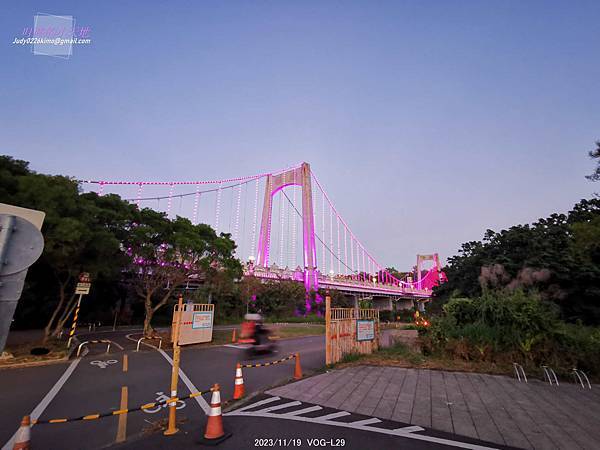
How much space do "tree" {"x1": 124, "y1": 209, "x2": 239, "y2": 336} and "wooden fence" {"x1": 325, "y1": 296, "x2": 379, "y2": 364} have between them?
30.3ft

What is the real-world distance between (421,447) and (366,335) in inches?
273

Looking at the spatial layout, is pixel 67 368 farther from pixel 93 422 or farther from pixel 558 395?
pixel 558 395

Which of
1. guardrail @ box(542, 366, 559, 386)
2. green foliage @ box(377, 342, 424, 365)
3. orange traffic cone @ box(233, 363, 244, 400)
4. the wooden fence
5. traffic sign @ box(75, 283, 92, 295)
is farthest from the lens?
traffic sign @ box(75, 283, 92, 295)

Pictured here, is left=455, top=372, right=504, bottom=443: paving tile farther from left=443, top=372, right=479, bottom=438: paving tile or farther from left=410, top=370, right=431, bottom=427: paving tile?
left=410, top=370, right=431, bottom=427: paving tile

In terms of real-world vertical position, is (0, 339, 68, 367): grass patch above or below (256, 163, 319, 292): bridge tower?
below

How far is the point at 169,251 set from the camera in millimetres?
16109

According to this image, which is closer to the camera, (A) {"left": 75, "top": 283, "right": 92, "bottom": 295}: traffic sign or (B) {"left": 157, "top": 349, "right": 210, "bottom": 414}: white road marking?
(B) {"left": 157, "top": 349, "right": 210, "bottom": 414}: white road marking

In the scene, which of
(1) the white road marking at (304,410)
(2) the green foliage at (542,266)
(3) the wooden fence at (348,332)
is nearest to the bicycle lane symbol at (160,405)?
(1) the white road marking at (304,410)

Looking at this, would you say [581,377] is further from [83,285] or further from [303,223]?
[303,223]

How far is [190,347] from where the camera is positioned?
48.2 ft

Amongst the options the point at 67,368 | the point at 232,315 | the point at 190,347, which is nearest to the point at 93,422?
the point at 67,368

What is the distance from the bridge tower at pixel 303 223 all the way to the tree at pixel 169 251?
83.8 ft

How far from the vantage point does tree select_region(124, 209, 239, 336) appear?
15867 millimetres

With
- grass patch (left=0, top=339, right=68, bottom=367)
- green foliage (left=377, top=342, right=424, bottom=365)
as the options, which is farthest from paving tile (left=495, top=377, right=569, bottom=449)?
grass patch (left=0, top=339, right=68, bottom=367)
